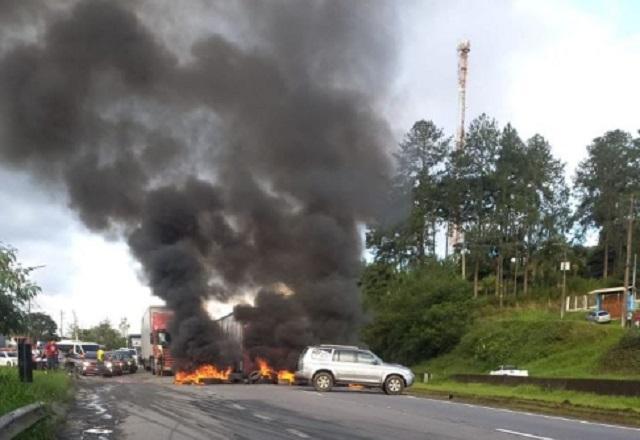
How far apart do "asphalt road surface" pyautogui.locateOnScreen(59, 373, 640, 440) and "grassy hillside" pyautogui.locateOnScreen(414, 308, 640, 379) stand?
22296 millimetres

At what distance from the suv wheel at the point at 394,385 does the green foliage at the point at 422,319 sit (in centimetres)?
2378

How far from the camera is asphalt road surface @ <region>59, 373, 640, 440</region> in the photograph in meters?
14.2

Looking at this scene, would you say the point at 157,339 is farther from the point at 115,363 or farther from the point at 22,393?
the point at 22,393

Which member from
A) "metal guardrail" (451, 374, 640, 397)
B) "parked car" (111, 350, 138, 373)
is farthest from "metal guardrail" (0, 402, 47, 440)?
"parked car" (111, 350, 138, 373)

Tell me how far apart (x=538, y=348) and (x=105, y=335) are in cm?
8846

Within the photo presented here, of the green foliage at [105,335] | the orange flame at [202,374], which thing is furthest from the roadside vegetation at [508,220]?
the green foliage at [105,335]

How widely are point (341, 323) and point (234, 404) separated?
22.3 m

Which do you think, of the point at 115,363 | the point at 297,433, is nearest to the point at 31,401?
the point at 297,433

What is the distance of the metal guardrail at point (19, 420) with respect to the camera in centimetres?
958

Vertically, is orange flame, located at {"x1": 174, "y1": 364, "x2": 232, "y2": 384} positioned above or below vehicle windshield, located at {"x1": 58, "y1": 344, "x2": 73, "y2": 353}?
above

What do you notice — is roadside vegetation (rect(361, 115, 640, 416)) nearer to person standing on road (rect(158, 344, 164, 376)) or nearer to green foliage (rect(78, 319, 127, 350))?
person standing on road (rect(158, 344, 164, 376))

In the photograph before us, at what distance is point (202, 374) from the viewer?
125 ft

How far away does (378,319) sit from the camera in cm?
5800

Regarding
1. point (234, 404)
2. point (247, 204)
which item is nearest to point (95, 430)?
point (234, 404)
